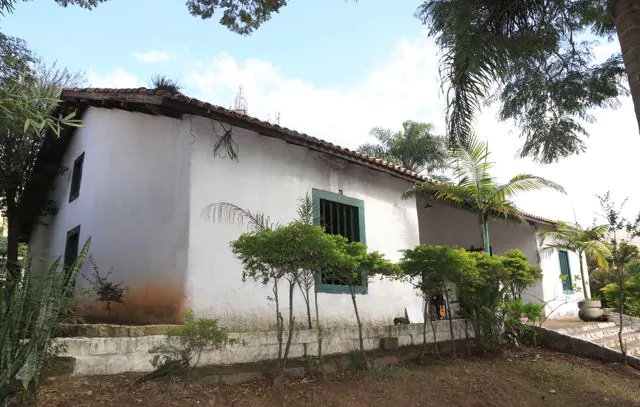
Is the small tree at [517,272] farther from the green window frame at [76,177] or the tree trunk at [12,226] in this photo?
the tree trunk at [12,226]

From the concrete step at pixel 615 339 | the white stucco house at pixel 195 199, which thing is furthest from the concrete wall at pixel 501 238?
the white stucco house at pixel 195 199

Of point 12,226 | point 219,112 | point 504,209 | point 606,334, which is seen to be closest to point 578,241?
point 606,334

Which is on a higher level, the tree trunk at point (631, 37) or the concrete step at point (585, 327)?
the tree trunk at point (631, 37)

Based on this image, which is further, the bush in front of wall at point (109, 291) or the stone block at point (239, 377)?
the bush in front of wall at point (109, 291)

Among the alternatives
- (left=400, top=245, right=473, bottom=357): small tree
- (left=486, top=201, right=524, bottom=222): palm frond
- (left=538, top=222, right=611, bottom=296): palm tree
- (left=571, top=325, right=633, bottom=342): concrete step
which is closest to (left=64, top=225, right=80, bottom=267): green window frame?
(left=400, top=245, right=473, bottom=357): small tree

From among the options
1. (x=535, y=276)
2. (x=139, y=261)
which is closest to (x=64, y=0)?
(x=139, y=261)

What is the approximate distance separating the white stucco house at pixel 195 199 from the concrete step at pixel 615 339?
4.04 m

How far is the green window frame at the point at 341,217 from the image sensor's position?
8.31m

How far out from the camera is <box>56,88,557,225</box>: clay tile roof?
6.56m

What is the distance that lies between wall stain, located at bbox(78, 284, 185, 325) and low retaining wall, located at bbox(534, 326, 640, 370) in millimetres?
6394

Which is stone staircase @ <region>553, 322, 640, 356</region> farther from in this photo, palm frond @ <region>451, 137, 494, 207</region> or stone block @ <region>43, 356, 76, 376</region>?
stone block @ <region>43, 356, 76, 376</region>

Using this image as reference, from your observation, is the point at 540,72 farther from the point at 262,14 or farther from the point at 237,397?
the point at 237,397

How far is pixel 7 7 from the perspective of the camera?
166 inches

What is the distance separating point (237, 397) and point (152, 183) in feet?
13.1
